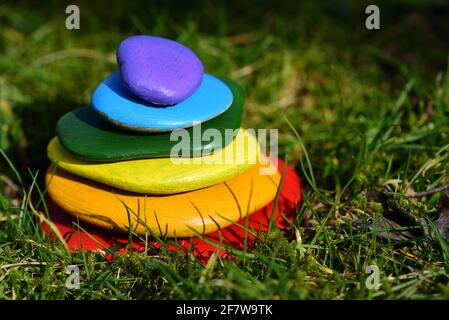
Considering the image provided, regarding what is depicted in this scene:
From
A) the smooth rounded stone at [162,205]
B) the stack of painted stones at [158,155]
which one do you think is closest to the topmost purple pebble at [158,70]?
the stack of painted stones at [158,155]

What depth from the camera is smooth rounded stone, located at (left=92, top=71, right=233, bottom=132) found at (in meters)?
1.76

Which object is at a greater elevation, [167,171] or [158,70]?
[158,70]

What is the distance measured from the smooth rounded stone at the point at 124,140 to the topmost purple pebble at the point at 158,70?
0.13m

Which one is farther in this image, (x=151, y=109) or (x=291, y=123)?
(x=291, y=123)

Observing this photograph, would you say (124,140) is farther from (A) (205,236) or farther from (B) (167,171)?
(A) (205,236)

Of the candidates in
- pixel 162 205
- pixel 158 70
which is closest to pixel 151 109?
pixel 158 70

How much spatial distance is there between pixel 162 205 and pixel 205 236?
18 cm

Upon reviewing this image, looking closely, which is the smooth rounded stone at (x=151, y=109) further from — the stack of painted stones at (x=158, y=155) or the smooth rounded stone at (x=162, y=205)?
the smooth rounded stone at (x=162, y=205)

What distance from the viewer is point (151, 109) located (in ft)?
5.88

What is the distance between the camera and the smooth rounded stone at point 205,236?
1781 millimetres

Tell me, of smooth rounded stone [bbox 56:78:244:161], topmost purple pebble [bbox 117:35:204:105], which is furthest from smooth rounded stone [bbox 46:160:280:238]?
topmost purple pebble [bbox 117:35:204:105]

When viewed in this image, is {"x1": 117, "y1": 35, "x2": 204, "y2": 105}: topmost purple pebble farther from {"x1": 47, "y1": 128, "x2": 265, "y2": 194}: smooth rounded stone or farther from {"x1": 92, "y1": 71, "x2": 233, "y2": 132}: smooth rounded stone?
{"x1": 47, "y1": 128, "x2": 265, "y2": 194}: smooth rounded stone
